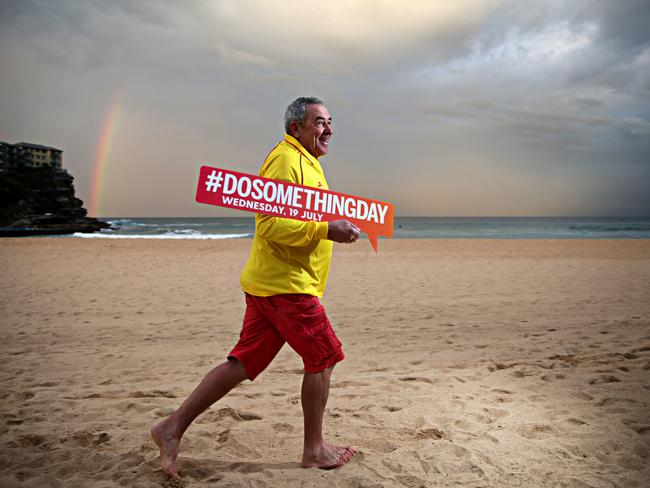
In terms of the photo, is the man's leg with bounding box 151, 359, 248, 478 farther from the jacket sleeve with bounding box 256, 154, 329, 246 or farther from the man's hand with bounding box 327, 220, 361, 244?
the man's hand with bounding box 327, 220, 361, 244

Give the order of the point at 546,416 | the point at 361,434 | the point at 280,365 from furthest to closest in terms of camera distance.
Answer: the point at 280,365 → the point at 546,416 → the point at 361,434

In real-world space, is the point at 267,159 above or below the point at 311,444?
above

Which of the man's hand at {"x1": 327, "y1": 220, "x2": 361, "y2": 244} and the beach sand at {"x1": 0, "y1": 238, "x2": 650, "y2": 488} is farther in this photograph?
the beach sand at {"x1": 0, "y1": 238, "x2": 650, "y2": 488}

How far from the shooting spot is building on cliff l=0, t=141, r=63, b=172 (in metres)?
89.2

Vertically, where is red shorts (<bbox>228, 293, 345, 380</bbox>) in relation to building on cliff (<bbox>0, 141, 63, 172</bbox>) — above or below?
below

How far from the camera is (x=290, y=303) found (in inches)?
90.1

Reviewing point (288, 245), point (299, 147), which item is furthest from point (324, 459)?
point (299, 147)

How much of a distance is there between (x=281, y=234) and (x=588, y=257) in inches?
658

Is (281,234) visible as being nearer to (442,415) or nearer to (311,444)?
(311,444)

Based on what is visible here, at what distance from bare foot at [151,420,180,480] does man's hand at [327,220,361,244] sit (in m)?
1.32

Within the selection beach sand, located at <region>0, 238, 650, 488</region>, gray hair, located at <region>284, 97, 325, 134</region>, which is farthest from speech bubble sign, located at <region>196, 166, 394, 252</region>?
beach sand, located at <region>0, 238, 650, 488</region>

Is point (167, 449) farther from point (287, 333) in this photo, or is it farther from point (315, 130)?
point (315, 130)

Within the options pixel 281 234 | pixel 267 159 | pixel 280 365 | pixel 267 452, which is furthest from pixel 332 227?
pixel 280 365

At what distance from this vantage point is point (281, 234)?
7.07ft
